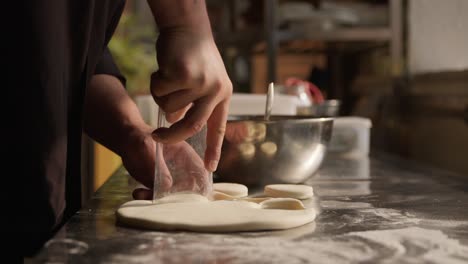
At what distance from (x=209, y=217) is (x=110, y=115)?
507mm

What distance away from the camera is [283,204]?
1.01 meters

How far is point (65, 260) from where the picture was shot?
71 centimetres

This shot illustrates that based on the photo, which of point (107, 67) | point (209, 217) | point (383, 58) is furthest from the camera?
point (383, 58)

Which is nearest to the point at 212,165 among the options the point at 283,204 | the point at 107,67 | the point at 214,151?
the point at 214,151

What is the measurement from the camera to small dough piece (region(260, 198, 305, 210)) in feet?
3.24

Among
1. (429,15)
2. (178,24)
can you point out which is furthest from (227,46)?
(178,24)

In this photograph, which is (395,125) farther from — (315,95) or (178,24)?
(178,24)

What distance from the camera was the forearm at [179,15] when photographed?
100 centimetres

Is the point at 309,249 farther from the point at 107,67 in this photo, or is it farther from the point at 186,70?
the point at 107,67

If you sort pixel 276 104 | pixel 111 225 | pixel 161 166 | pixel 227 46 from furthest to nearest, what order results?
pixel 227 46 → pixel 276 104 → pixel 161 166 → pixel 111 225

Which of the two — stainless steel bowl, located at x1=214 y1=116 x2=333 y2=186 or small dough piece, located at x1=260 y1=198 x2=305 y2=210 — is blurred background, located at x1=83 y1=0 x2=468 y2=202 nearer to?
stainless steel bowl, located at x1=214 y1=116 x2=333 y2=186

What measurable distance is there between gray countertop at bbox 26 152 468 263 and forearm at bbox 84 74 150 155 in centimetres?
14

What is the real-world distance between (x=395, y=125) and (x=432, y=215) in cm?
237

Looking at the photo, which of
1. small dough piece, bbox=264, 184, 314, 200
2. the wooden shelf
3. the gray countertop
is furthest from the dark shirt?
the wooden shelf
